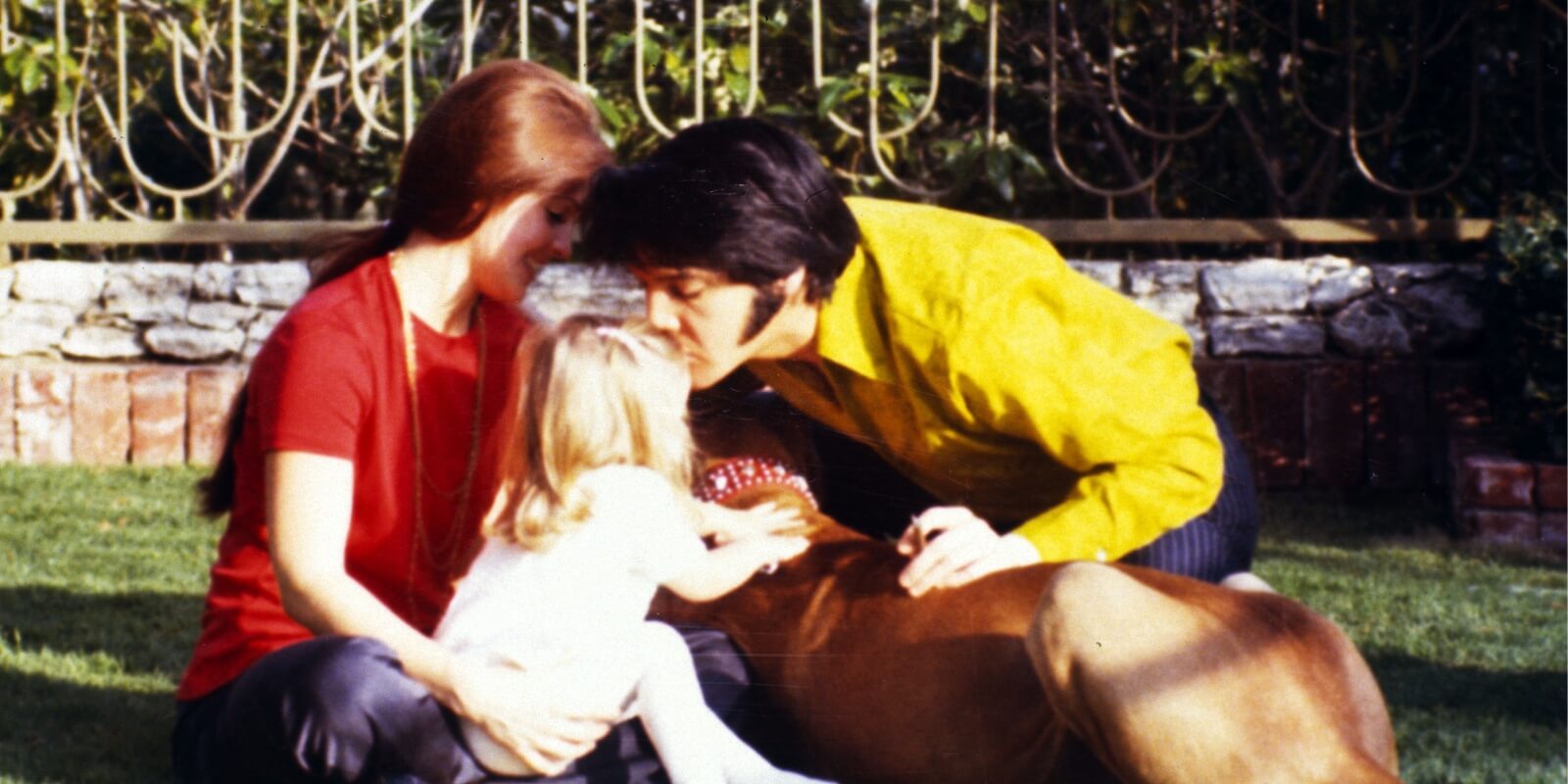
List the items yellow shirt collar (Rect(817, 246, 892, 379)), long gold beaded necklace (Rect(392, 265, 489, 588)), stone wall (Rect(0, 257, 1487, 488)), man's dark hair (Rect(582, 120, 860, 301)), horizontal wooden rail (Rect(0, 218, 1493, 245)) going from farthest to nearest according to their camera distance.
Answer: horizontal wooden rail (Rect(0, 218, 1493, 245)) → stone wall (Rect(0, 257, 1487, 488)) → yellow shirt collar (Rect(817, 246, 892, 379)) → long gold beaded necklace (Rect(392, 265, 489, 588)) → man's dark hair (Rect(582, 120, 860, 301))

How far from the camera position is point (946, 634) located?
7.28 feet

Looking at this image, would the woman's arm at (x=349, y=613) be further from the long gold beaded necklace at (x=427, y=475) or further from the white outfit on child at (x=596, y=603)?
the long gold beaded necklace at (x=427, y=475)

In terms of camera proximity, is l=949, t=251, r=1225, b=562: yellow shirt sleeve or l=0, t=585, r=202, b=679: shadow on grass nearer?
l=949, t=251, r=1225, b=562: yellow shirt sleeve

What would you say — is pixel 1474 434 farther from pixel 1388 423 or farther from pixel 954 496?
pixel 954 496

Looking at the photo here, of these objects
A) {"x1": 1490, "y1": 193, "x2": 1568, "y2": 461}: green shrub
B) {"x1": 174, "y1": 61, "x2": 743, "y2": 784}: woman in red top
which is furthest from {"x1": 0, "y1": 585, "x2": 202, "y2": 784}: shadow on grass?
{"x1": 1490, "y1": 193, "x2": 1568, "y2": 461}: green shrub

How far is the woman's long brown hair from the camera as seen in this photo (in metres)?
2.36

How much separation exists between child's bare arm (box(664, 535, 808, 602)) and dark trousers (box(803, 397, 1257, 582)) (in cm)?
30

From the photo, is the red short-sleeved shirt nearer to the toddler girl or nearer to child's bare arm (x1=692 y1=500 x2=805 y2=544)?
the toddler girl

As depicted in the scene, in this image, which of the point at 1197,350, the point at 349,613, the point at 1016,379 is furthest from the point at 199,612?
the point at 1197,350

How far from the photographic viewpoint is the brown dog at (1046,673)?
1905 mm

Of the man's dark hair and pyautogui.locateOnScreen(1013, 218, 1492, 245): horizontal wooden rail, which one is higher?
the man's dark hair

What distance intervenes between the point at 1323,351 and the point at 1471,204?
852 mm

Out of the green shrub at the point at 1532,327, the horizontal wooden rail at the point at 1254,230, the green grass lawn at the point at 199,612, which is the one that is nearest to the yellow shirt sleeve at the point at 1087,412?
the green grass lawn at the point at 199,612

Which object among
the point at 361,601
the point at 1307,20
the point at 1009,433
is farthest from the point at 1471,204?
the point at 361,601
